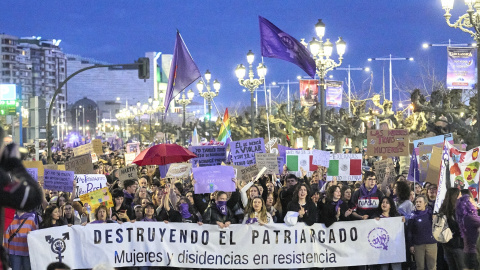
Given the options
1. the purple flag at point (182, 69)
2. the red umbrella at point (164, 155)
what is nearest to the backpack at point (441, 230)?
the red umbrella at point (164, 155)

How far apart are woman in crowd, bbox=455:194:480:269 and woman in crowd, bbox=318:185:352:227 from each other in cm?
194

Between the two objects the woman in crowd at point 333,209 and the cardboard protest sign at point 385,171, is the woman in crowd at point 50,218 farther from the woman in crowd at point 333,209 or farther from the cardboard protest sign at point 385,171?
the cardboard protest sign at point 385,171

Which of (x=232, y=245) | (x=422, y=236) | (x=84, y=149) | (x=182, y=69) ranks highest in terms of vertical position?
(x=182, y=69)

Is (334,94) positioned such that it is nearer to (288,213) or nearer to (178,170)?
(178,170)

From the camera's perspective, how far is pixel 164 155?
53.1 ft

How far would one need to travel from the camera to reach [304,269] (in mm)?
11055

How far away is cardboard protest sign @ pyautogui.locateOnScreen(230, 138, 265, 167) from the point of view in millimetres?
14953

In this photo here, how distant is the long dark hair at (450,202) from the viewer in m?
9.95

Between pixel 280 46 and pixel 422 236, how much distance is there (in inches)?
369

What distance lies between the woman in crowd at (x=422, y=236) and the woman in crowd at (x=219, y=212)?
2652 millimetres

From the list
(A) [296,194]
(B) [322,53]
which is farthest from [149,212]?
(B) [322,53]

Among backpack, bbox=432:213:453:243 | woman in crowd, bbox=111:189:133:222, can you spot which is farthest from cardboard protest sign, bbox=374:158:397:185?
woman in crowd, bbox=111:189:133:222

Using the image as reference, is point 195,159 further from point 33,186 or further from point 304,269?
point 33,186

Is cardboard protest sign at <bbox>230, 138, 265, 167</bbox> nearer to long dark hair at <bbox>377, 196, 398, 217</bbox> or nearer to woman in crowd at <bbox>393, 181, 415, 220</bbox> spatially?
woman in crowd at <bbox>393, 181, 415, 220</bbox>
